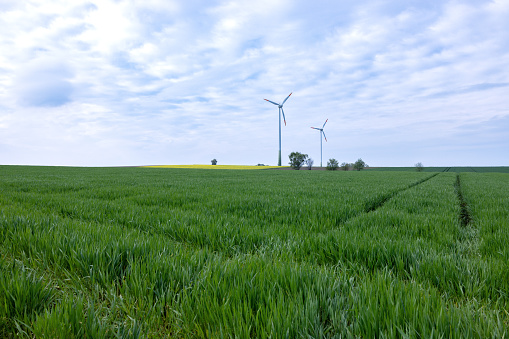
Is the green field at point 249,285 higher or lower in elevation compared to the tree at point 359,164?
lower

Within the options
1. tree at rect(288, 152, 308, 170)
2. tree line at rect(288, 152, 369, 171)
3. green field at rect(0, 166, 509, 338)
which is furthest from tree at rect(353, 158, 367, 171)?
green field at rect(0, 166, 509, 338)

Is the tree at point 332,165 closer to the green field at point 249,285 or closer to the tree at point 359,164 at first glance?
the tree at point 359,164

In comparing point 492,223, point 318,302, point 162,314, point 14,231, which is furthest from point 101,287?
point 492,223

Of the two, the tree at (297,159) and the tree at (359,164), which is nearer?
the tree at (297,159)

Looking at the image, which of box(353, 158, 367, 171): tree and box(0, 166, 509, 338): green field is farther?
box(353, 158, 367, 171): tree

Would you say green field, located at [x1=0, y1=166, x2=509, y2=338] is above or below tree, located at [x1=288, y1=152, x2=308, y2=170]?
below

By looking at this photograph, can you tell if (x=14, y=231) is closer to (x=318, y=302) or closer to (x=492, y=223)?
(x=318, y=302)

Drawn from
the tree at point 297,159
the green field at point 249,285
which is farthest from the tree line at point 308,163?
the green field at point 249,285

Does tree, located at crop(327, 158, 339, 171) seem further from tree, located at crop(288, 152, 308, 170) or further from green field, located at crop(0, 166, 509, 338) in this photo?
green field, located at crop(0, 166, 509, 338)

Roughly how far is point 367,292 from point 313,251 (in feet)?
4.35

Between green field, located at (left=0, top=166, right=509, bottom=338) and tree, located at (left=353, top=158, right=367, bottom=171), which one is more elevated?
tree, located at (left=353, top=158, right=367, bottom=171)

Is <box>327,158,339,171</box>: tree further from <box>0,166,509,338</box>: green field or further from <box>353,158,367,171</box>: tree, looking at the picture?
<box>0,166,509,338</box>: green field

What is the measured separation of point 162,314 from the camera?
6.05 ft

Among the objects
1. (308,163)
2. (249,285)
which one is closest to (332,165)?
(308,163)
